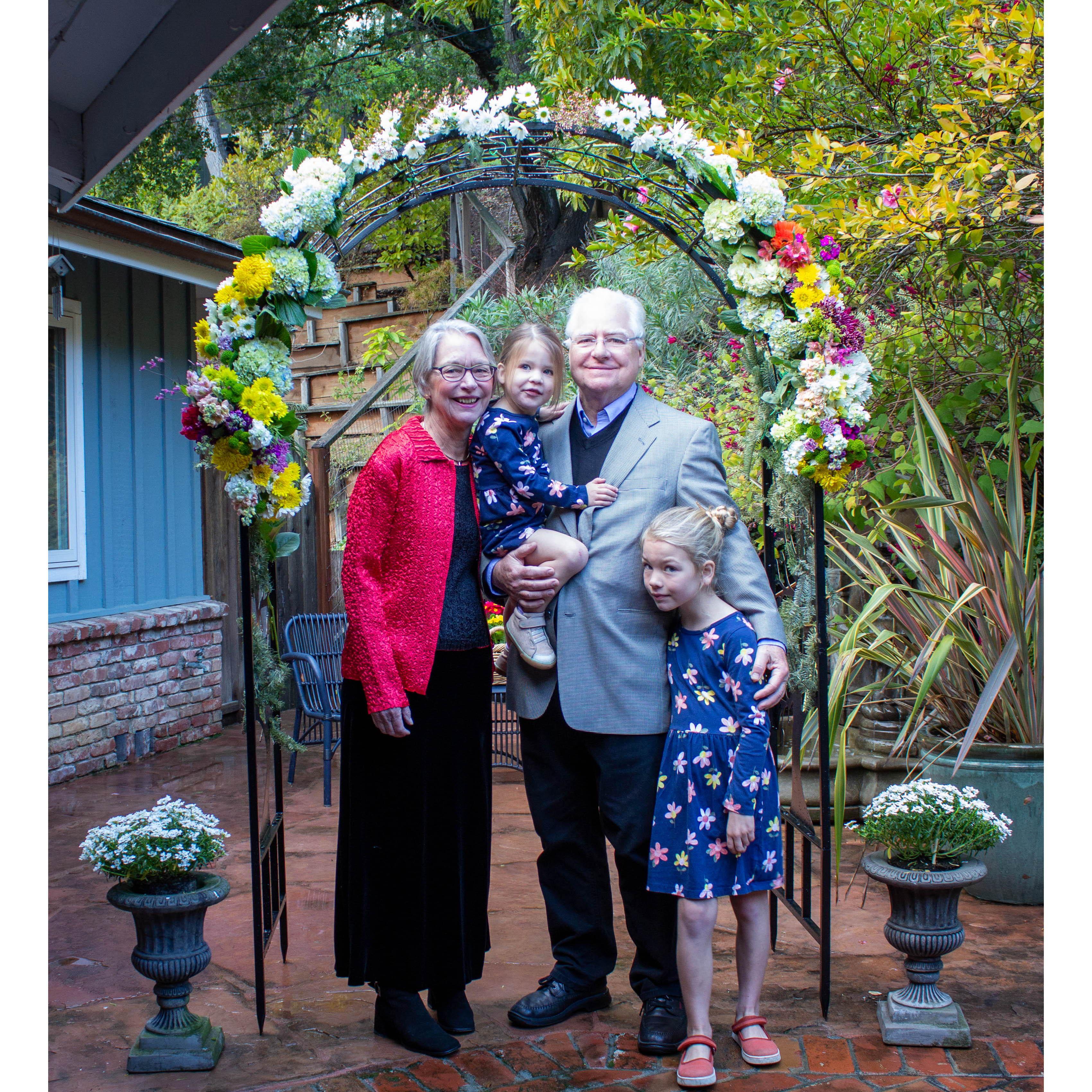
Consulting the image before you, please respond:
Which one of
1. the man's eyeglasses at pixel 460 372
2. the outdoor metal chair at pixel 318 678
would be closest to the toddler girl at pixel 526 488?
the man's eyeglasses at pixel 460 372

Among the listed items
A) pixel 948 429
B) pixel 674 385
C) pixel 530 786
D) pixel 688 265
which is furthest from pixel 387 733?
pixel 688 265

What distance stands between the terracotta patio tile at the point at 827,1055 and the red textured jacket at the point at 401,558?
1339 millimetres

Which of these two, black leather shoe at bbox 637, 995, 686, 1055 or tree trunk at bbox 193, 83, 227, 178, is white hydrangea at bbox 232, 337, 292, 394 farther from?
tree trunk at bbox 193, 83, 227, 178

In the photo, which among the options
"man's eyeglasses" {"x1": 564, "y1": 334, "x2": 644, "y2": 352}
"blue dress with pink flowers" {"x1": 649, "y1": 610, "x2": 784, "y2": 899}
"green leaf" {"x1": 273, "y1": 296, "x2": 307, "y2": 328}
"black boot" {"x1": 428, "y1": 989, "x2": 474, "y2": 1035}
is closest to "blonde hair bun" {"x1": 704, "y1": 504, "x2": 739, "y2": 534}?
"blue dress with pink flowers" {"x1": 649, "y1": 610, "x2": 784, "y2": 899}

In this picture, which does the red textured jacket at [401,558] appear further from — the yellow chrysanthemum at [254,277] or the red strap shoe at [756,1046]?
the red strap shoe at [756,1046]

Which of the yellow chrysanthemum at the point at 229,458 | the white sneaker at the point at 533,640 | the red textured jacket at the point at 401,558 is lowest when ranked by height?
the white sneaker at the point at 533,640

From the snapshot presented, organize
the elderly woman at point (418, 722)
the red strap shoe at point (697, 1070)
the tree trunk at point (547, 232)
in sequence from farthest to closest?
1. the tree trunk at point (547, 232)
2. the elderly woman at point (418, 722)
3. the red strap shoe at point (697, 1070)

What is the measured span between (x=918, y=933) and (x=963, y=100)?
323 centimetres

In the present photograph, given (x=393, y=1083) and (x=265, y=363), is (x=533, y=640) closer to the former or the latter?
(x=265, y=363)

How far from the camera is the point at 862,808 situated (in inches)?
175

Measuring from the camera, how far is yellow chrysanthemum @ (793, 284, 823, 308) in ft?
9.39

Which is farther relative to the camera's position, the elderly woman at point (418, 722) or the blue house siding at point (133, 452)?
the blue house siding at point (133, 452)

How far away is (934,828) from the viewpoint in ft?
9.04

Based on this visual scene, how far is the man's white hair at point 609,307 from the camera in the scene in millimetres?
2715
